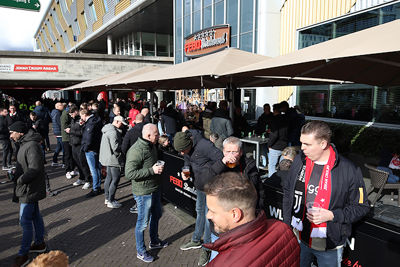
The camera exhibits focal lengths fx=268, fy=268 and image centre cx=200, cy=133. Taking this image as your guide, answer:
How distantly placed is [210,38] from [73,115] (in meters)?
11.0

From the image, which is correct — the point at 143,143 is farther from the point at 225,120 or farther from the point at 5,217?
the point at 5,217

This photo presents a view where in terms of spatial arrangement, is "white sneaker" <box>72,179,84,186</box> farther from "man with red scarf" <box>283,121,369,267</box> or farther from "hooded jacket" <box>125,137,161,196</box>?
"man with red scarf" <box>283,121,369,267</box>

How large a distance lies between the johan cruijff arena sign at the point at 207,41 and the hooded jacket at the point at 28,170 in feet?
41.9

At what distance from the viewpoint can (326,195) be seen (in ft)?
7.39

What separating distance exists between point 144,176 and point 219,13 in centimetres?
1414

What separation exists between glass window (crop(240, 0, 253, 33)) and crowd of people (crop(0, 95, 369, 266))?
8435mm

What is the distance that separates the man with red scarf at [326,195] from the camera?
218cm

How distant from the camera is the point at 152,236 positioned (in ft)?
13.5

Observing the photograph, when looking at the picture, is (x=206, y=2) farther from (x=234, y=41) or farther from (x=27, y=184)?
(x=27, y=184)

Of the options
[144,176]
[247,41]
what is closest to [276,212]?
[144,176]

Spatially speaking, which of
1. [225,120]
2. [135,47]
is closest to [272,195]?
[225,120]

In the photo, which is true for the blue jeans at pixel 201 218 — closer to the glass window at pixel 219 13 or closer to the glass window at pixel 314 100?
the glass window at pixel 314 100

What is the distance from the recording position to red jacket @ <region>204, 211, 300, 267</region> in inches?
52.7

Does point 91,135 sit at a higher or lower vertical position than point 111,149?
higher
